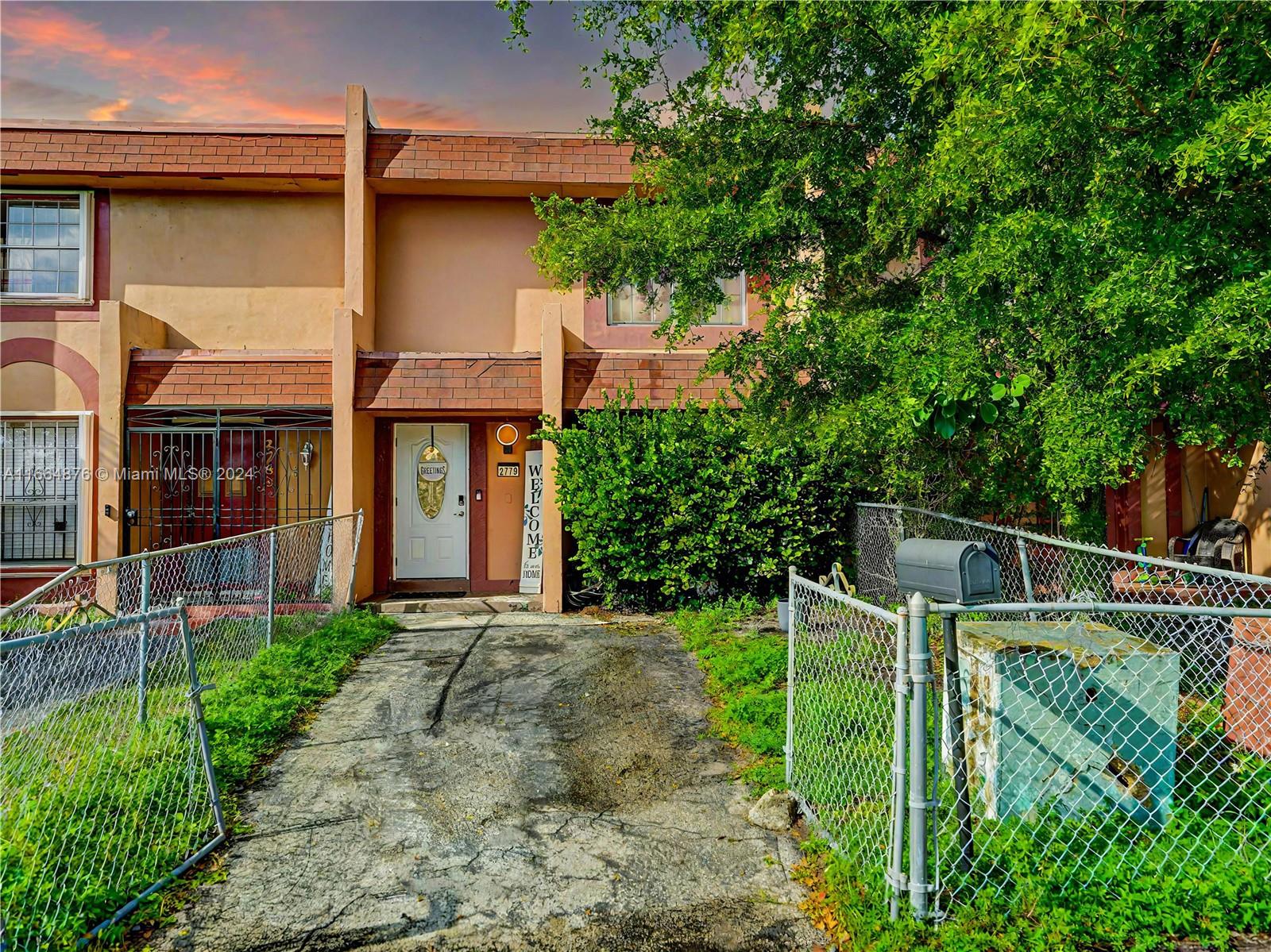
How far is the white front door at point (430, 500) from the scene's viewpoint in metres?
11.7

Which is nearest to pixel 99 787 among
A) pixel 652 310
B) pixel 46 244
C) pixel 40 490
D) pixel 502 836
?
pixel 502 836

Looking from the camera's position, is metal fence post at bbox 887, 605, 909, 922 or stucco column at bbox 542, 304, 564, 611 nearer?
metal fence post at bbox 887, 605, 909, 922

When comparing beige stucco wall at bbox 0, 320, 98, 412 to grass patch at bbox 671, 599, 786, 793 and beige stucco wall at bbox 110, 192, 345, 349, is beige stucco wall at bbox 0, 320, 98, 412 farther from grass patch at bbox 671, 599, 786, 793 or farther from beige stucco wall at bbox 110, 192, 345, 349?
grass patch at bbox 671, 599, 786, 793

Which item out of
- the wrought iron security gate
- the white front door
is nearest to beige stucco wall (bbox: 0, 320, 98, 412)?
the wrought iron security gate

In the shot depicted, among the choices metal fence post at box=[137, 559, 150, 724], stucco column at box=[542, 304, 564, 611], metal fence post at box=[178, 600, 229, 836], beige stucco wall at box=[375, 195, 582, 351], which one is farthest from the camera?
beige stucco wall at box=[375, 195, 582, 351]

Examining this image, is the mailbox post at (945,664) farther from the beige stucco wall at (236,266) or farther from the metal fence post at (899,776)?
the beige stucco wall at (236,266)

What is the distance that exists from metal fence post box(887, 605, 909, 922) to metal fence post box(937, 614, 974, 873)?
157 millimetres

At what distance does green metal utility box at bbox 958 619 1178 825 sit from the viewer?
3.73m

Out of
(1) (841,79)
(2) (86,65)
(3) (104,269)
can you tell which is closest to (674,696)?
(1) (841,79)

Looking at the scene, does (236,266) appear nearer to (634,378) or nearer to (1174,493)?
(634,378)

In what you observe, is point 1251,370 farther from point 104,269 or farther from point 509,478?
point 104,269

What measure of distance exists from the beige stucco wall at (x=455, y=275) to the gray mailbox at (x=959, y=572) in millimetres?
8851

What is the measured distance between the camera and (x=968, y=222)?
6.38 meters

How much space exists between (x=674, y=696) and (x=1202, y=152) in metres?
5.18
